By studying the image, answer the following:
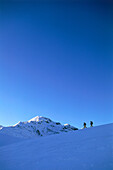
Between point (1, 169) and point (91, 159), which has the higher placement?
point (91, 159)

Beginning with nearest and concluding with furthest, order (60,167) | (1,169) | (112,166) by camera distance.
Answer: (112,166), (60,167), (1,169)

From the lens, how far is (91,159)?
3.79 metres

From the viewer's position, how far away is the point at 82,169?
3408 mm

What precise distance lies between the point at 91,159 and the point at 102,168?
0.58 m

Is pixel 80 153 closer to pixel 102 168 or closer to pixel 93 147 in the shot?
pixel 93 147

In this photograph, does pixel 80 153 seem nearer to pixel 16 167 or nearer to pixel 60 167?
pixel 60 167

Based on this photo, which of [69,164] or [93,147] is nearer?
[69,164]

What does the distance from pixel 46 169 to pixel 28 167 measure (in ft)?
2.43

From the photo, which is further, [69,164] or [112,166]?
[69,164]

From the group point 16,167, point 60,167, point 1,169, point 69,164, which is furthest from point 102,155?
point 1,169

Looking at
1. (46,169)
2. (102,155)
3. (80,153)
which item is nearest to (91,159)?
(102,155)

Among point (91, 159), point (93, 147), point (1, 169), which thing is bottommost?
point (1, 169)

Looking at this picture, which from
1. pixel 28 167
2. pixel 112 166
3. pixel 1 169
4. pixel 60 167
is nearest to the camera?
pixel 112 166

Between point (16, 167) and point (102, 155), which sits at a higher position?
point (102, 155)
